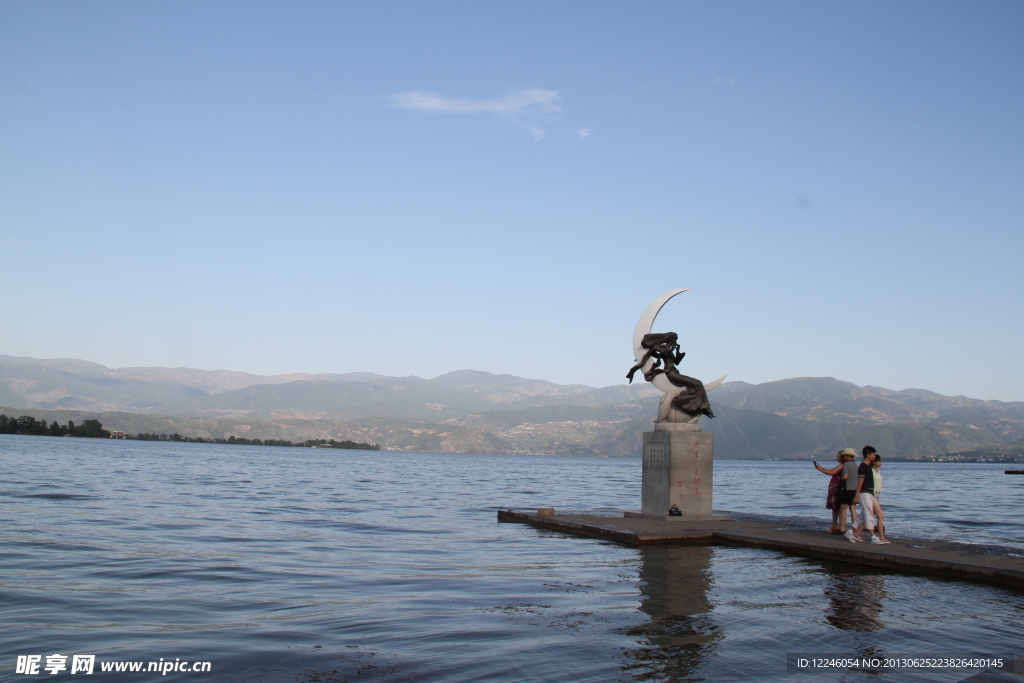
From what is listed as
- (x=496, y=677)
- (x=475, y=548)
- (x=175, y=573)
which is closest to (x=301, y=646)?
(x=496, y=677)

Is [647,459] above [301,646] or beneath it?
above

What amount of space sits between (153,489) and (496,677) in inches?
1349

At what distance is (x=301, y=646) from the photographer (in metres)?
8.63

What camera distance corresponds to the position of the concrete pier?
43.0 feet

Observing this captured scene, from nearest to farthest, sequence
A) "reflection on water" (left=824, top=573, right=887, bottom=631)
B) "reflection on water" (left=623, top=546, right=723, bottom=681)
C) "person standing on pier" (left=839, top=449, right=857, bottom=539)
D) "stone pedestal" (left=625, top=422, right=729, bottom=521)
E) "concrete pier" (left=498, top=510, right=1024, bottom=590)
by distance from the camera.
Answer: "reflection on water" (left=623, top=546, right=723, bottom=681) < "reflection on water" (left=824, top=573, right=887, bottom=631) < "concrete pier" (left=498, top=510, right=1024, bottom=590) < "person standing on pier" (left=839, top=449, right=857, bottom=539) < "stone pedestal" (left=625, top=422, right=729, bottom=521)

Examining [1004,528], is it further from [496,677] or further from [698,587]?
[496,677]

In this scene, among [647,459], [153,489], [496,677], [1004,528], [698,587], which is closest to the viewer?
[496,677]

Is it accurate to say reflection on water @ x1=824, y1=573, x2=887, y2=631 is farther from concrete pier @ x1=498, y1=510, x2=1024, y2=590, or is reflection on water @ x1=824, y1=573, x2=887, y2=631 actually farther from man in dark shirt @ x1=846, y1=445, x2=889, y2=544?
man in dark shirt @ x1=846, y1=445, x2=889, y2=544

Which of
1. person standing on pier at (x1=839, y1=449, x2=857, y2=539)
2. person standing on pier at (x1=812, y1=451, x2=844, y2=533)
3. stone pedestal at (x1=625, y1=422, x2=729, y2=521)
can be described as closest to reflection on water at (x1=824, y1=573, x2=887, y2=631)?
person standing on pier at (x1=839, y1=449, x2=857, y2=539)

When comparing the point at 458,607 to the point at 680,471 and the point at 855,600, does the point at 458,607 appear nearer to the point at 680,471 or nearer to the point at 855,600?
the point at 855,600

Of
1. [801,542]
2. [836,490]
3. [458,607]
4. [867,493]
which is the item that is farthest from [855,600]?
[836,490]

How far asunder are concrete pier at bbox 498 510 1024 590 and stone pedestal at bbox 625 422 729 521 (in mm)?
505

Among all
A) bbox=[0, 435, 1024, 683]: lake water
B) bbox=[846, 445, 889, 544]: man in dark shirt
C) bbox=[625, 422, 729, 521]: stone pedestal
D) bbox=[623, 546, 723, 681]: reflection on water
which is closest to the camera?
bbox=[623, 546, 723, 681]: reflection on water

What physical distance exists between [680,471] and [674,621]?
10981 millimetres
